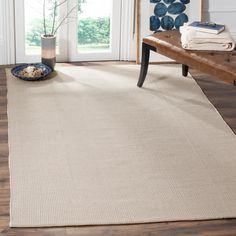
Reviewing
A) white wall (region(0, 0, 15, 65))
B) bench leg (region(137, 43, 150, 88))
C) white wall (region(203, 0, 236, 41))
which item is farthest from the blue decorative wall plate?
white wall (region(0, 0, 15, 65))

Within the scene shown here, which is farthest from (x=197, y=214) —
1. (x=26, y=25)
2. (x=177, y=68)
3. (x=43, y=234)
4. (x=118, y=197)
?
(x=26, y=25)

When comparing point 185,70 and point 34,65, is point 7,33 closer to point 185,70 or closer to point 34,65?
point 34,65

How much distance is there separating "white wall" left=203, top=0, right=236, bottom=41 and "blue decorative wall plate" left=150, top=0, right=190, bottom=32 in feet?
0.54

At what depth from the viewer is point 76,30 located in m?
4.95

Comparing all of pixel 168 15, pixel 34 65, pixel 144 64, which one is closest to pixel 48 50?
pixel 34 65

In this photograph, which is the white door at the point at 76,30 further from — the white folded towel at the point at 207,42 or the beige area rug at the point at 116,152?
the white folded towel at the point at 207,42

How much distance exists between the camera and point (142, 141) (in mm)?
3576

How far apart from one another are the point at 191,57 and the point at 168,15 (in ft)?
3.78

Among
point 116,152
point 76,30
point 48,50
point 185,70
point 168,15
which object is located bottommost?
point 116,152

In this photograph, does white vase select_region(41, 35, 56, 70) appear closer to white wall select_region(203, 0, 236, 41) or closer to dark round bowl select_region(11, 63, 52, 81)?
dark round bowl select_region(11, 63, 52, 81)

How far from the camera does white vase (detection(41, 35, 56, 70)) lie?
4645mm

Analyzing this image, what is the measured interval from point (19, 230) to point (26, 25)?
2491mm

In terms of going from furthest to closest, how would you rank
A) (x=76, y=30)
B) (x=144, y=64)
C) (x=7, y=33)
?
(x=76, y=30) → (x=7, y=33) → (x=144, y=64)

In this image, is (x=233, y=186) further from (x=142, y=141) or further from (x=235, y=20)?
(x=235, y=20)
